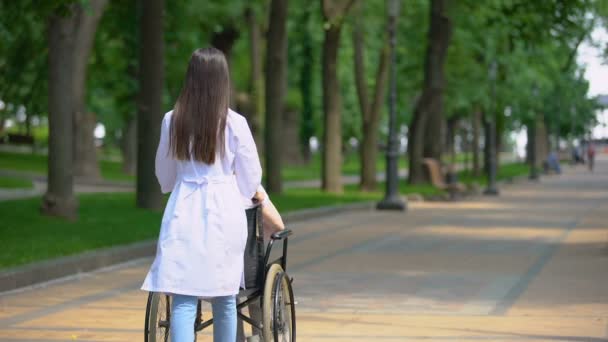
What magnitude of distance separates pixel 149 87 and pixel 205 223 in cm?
1525

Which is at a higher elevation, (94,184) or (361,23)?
(361,23)

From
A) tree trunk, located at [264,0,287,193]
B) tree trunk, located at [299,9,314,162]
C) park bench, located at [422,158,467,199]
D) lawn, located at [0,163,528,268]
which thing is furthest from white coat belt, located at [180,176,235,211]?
tree trunk, located at [299,9,314,162]

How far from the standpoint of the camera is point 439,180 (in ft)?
123

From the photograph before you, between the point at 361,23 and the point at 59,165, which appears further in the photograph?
the point at 361,23

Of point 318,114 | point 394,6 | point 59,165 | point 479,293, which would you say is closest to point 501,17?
point 394,6

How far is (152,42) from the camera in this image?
21.6 metres

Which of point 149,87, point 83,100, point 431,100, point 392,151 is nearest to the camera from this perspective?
point 149,87

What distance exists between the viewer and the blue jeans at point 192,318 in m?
6.48

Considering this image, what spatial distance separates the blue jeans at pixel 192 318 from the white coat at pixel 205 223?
9 centimetres

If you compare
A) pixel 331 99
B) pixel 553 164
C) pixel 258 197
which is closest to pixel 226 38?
pixel 331 99

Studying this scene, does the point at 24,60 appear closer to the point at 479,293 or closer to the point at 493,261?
the point at 493,261

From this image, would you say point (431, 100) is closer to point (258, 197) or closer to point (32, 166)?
point (32, 166)

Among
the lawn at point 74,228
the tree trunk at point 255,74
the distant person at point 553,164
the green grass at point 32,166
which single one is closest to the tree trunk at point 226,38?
the tree trunk at point 255,74

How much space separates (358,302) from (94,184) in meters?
28.0
